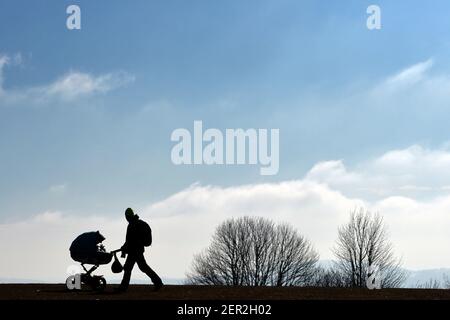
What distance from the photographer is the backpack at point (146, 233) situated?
55.9ft

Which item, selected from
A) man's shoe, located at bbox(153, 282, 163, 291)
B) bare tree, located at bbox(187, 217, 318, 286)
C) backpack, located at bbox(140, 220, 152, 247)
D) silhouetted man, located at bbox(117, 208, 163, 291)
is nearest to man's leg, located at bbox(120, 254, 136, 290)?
silhouetted man, located at bbox(117, 208, 163, 291)

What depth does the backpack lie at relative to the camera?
17047mm

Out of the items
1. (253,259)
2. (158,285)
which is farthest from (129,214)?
(253,259)

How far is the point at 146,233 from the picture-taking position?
17062 millimetres

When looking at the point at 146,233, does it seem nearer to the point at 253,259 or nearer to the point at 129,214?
the point at 129,214

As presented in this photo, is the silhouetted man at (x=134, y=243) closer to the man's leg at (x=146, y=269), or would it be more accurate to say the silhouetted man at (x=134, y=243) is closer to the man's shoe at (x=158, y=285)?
the man's leg at (x=146, y=269)

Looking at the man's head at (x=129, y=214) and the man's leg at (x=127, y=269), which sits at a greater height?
the man's head at (x=129, y=214)

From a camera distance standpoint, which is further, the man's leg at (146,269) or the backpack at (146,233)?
the man's leg at (146,269)

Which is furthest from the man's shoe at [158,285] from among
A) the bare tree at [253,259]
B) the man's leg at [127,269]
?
the bare tree at [253,259]

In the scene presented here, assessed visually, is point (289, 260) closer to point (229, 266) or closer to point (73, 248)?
point (229, 266)
